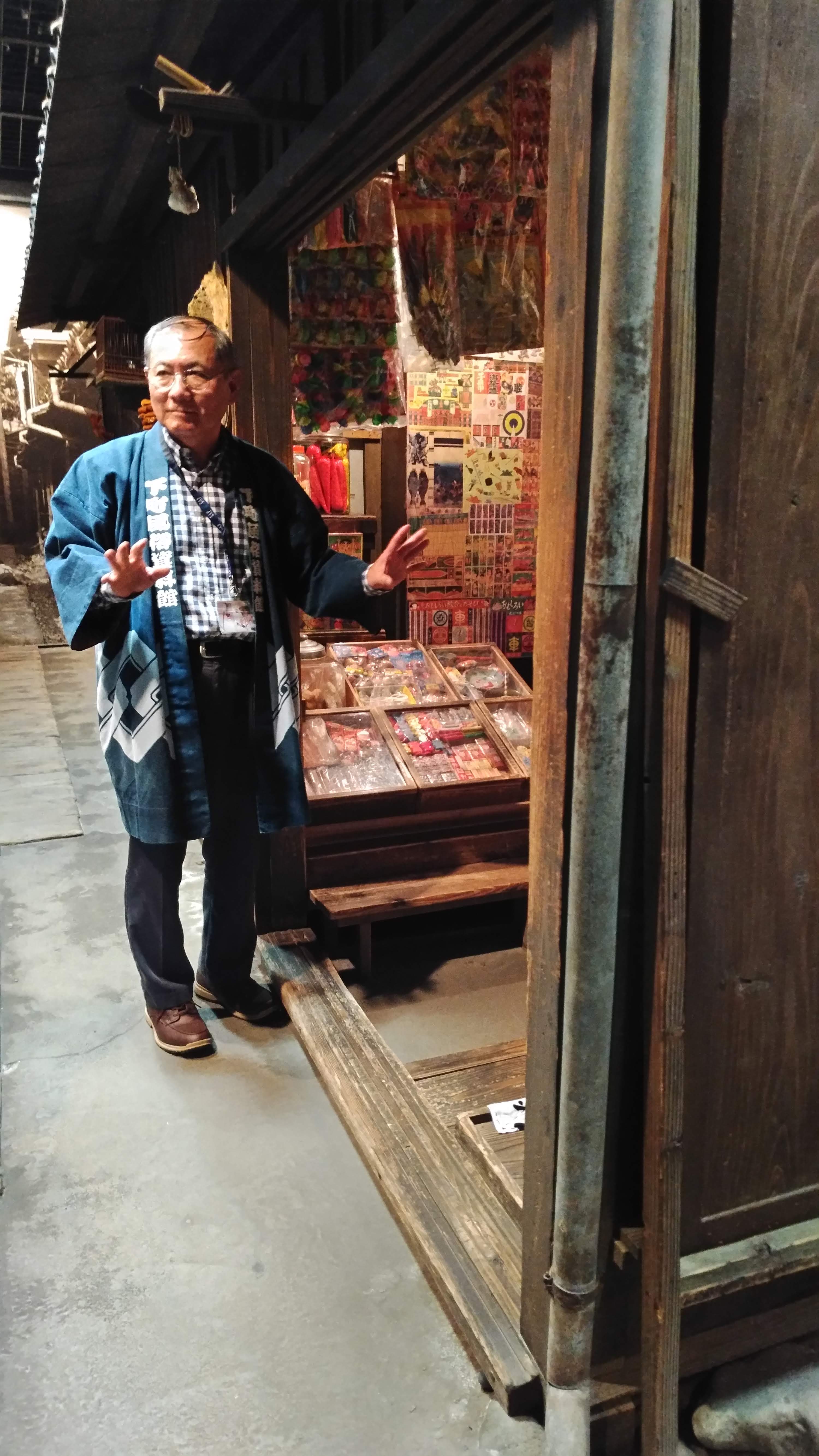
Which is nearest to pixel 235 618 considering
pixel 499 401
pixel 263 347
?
pixel 263 347

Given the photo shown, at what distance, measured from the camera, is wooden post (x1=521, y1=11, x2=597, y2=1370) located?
154 cm

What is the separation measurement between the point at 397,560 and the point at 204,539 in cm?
64

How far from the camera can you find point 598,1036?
172 centimetres

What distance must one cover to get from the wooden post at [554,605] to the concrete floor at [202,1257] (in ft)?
1.21

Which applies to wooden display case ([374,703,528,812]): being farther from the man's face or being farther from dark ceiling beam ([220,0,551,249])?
dark ceiling beam ([220,0,551,249])

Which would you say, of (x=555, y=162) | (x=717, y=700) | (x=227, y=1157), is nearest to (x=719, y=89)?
(x=555, y=162)

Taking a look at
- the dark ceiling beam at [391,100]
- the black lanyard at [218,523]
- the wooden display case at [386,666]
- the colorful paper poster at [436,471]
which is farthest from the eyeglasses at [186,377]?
the colorful paper poster at [436,471]

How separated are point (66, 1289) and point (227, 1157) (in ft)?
1.87

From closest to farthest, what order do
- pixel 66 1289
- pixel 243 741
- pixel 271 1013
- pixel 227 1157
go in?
pixel 66 1289 < pixel 227 1157 < pixel 243 741 < pixel 271 1013

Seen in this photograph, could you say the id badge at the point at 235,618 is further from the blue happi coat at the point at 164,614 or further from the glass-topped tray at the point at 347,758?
the glass-topped tray at the point at 347,758

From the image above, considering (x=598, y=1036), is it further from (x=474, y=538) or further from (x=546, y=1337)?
(x=474, y=538)

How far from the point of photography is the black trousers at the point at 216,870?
3.12 metres

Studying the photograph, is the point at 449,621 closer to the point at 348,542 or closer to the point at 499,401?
the point at 348,542

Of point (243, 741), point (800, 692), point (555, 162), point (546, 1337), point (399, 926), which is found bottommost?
point (399, 926)
